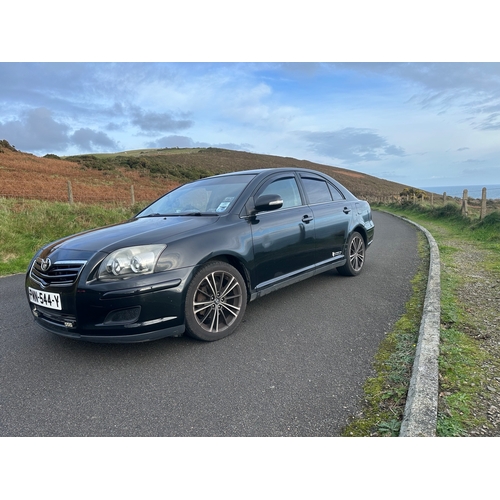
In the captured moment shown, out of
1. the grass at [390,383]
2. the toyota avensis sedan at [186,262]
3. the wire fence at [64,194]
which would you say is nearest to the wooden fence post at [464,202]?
the toyota avensis sedan at [186,262]

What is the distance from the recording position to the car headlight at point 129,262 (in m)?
3.21

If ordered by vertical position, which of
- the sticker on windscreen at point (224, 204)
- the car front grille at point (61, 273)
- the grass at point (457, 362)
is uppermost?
the sticker on windscreen at point (224, 204)

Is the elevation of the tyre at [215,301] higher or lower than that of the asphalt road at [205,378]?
higher

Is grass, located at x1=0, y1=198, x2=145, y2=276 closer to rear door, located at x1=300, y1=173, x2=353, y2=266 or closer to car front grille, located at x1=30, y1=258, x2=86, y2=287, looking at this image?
car front grille, located at x1=30, y1=258, x2=86, y2=287

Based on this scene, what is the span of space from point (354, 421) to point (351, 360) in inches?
34.5

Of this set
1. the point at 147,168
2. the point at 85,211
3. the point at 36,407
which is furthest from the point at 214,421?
the point at 147,168

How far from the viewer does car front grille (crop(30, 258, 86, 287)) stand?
3.27 metres

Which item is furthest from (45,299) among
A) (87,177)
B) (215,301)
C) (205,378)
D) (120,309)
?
(87,177)

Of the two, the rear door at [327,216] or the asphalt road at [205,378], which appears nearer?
the asphalt road at [205,378]

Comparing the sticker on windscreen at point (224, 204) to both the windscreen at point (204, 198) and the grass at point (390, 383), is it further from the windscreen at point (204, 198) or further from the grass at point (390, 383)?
the grass at point (390, 383)

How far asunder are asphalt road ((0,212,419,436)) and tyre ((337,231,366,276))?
125cm

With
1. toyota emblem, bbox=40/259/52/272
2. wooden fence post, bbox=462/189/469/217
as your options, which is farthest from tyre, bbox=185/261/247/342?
wooden fence post, bbox=462/189/469/217

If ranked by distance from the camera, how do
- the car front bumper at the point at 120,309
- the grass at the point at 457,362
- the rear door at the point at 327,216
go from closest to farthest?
the grass at the point at 457,362
the car front bumper at the point at 120,309
the rear door at the point at 327,216

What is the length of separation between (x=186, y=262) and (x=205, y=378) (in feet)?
3.27
